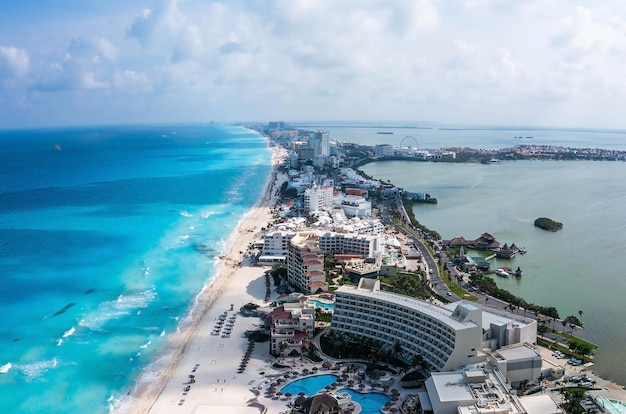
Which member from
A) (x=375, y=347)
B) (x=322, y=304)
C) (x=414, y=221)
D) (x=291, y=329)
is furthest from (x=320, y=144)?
(x=375, y=347)

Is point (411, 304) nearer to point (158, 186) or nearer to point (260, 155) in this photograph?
point (158, 186)

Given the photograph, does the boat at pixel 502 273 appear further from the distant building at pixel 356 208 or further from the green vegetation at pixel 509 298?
the distant building at pixel 356 208

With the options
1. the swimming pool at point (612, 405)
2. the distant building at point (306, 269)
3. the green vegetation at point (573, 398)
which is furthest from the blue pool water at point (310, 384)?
the swimming pool at point (612, 405)

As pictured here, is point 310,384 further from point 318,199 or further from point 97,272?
point 318,199

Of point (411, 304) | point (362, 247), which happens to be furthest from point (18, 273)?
point (411, 304)

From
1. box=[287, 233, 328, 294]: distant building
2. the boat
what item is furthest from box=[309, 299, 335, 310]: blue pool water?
the boat

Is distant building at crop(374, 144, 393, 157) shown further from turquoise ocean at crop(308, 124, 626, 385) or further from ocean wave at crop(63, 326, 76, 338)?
ocean wave at crop(63, 326, 76, 338)

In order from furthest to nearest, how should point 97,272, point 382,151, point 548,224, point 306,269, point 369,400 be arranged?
point 382,151 → point 548,224 → point 97,272 → point 306,269 → point 369,400
